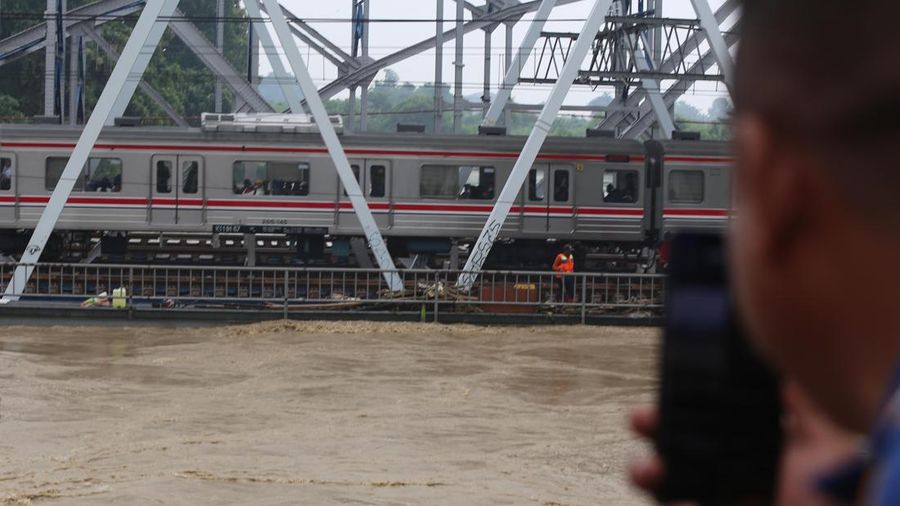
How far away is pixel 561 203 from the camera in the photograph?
31.7 meters

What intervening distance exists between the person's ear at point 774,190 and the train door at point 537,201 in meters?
30.7

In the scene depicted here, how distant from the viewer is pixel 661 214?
3192 cm

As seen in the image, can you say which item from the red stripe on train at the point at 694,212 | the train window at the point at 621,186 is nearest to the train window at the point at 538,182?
the train window at the point at 621,186

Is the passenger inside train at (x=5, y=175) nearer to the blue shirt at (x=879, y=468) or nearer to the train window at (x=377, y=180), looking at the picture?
the train window at (x=377, y=180)

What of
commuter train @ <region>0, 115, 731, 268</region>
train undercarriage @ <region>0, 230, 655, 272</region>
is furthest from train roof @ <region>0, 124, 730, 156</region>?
train undercarriage @ <region>0, 230, 655, 272</region>

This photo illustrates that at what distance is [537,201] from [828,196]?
31.0 meters

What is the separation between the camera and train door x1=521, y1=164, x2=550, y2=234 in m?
31.6

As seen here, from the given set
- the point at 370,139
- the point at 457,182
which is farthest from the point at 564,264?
the point at 370,139

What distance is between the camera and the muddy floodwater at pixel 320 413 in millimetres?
11258

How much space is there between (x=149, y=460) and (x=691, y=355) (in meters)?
11.9

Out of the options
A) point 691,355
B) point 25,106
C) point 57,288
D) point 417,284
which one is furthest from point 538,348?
point 25,106

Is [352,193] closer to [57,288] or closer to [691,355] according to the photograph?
[57,288]

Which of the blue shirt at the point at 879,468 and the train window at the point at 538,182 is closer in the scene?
the blue shirt at the point at 879,468

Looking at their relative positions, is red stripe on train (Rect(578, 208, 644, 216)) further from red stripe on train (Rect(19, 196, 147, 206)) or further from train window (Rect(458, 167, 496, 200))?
red stripe on train (Rect(19, 196, 147, 206))
